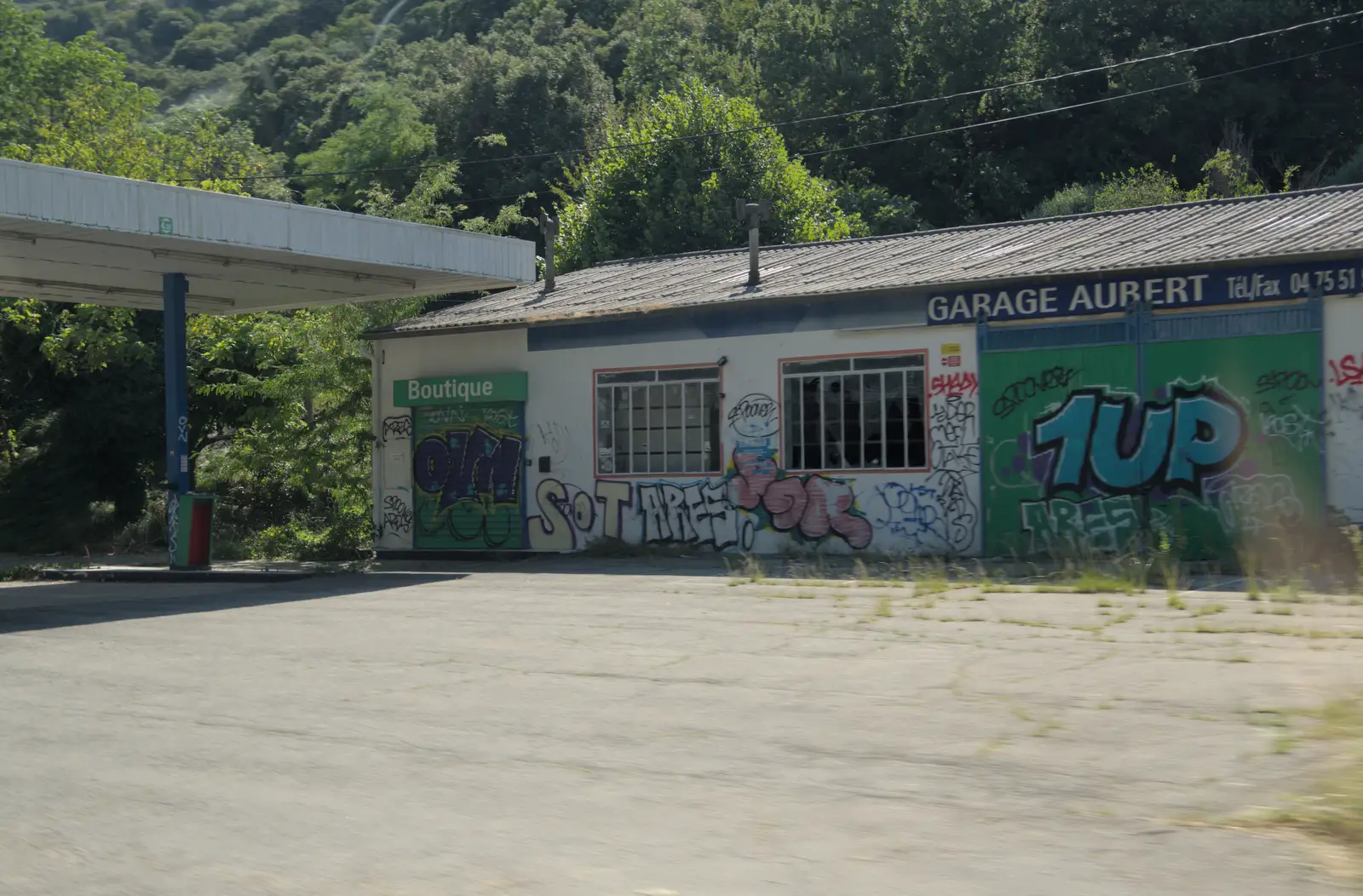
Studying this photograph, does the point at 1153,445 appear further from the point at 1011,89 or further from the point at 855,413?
the point at 1011,89

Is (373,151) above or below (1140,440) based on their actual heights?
above

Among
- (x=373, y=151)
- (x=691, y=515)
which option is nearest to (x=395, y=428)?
(x=691, y=515)

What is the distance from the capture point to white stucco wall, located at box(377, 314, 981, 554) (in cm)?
1852

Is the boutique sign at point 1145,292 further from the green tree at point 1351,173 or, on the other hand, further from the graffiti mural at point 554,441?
the green tree at point 1351,173

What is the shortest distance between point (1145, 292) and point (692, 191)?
2503 cm

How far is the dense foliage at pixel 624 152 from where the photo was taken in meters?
27.6

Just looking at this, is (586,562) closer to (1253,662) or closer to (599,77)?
(1253,662)

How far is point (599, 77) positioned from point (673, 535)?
42.4 m

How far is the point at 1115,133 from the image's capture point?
149 feet

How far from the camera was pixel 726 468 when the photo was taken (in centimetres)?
2038

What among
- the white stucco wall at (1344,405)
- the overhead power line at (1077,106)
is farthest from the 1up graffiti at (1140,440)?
the overhead power line at (1077,106)

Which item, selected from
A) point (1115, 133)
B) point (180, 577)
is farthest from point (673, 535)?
point (1115, 133)

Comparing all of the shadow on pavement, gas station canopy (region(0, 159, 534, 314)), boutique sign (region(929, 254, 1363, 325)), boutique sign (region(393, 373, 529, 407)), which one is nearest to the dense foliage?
boutique sign (region(393, 373, 529, 407))

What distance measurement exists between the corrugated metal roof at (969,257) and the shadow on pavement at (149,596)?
17.1 feet
